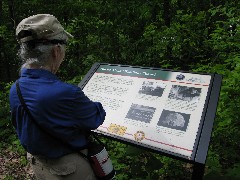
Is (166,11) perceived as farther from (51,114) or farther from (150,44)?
(51,114)

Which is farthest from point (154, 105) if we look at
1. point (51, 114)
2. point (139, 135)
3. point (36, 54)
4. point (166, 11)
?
point (166, 11)

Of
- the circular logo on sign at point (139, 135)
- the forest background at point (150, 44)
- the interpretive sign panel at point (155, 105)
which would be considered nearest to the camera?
the interpretive sign panel at point (155, 105)

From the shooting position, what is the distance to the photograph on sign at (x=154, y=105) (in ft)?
7.25

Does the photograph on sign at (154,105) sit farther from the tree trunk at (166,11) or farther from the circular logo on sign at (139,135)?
the tree trunk at (166,11)

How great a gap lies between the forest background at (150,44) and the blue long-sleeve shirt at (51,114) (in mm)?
1618

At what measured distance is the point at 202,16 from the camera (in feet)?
21.4

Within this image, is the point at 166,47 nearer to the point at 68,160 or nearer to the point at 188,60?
the point at 188,60

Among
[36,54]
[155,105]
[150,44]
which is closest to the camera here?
[36,54]

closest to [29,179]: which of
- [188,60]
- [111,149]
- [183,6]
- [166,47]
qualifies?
[111,149]

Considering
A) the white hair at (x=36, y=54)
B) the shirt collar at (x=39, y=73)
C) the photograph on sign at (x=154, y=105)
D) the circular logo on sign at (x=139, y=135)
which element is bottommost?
the circular logo on sign at (x=139, y=135)

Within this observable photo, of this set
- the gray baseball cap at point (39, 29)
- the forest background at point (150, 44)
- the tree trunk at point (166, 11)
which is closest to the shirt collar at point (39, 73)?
the gray baseball cap at point (39, 29)

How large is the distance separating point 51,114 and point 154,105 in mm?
925

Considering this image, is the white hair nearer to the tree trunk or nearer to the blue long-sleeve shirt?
the blue long-sleeve shirt

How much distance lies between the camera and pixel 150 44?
692 centimetres
